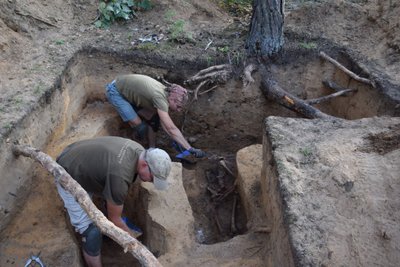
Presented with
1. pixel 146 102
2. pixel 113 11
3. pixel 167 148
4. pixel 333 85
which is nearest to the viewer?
pixel 146 102

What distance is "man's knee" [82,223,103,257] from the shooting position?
3.92m

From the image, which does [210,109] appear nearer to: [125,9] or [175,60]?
[175,60]

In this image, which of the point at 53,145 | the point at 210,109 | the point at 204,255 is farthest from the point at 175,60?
the point at 204,255

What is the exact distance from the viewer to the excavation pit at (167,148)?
4.12 meters

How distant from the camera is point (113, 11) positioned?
6801mm

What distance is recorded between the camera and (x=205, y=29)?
271 inches

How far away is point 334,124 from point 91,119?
11.4 ft

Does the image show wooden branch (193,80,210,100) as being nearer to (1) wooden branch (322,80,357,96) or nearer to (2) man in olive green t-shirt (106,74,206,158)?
(2) man in olive green t-shirt (106,74,206,158)

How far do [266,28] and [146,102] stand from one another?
7.40ft

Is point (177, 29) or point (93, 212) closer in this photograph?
point (93, 212)

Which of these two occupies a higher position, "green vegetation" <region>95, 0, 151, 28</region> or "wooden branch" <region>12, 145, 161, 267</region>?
"green vegetation" <region>95, 0, 151, 28</region>

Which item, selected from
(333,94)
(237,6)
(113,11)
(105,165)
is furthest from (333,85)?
(105,165)

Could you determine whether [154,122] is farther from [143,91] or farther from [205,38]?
[205,38]

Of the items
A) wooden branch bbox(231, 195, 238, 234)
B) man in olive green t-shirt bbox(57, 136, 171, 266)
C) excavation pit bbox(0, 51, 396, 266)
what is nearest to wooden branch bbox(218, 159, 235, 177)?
excavation pit bbox(0, 51, 396, 266)
